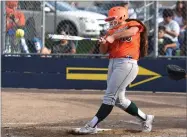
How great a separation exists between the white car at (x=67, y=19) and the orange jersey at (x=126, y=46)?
5532mm

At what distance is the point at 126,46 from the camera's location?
695 centimetres

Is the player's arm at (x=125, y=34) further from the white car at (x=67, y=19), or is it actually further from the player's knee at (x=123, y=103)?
the white car at (x=67, y=19)

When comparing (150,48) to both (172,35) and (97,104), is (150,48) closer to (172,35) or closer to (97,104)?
(172,35)

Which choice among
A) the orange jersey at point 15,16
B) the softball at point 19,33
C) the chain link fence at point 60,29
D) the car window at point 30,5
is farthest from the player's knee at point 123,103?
the car window at point 30,5

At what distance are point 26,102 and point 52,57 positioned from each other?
2538mm

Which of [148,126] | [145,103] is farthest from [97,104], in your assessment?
[148,126]

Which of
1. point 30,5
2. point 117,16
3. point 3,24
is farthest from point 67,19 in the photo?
point 117,16

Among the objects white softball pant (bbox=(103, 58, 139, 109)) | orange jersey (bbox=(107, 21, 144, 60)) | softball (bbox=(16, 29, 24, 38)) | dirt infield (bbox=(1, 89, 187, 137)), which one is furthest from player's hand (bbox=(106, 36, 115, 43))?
softball (bbox=(16, 29, 24, 38))

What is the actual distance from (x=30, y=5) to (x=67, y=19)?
1.00 meters

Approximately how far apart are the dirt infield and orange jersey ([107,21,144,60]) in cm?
102

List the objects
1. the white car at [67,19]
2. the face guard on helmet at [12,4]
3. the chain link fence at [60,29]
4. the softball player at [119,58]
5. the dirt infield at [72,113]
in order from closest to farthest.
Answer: the softball player at [119,58], the dirt infield at [72,113], the chain link fence at [60,29], the face guard on helmet at [12,4], the white car at [67,19]

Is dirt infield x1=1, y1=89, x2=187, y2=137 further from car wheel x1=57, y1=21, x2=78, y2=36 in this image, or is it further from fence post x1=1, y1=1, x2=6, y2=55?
car wheel x1=57, y1=21, x2=78, y2=36

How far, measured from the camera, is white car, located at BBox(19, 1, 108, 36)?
13.1 m

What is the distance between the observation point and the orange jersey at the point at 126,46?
6.93m
